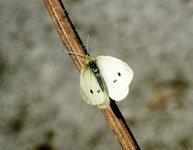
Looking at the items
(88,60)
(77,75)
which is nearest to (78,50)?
(88,60)

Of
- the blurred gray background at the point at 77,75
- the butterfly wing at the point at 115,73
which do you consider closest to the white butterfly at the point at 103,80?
the butterfly wing at the point at 115,73

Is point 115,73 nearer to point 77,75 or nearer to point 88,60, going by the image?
point 88,60

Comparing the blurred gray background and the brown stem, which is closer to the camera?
the brown stem

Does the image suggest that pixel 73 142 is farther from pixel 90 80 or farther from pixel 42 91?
pixel 90 80

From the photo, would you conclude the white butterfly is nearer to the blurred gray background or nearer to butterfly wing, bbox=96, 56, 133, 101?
butterfly wing, bbox=96, 56, 133, 101

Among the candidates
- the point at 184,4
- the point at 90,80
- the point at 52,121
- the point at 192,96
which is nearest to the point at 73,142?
the point at 52,121

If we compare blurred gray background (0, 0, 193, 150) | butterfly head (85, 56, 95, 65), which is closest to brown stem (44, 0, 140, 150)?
butterfly head (85, 56, 95, 65)

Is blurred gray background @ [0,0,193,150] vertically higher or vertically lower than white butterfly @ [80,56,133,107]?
higher
